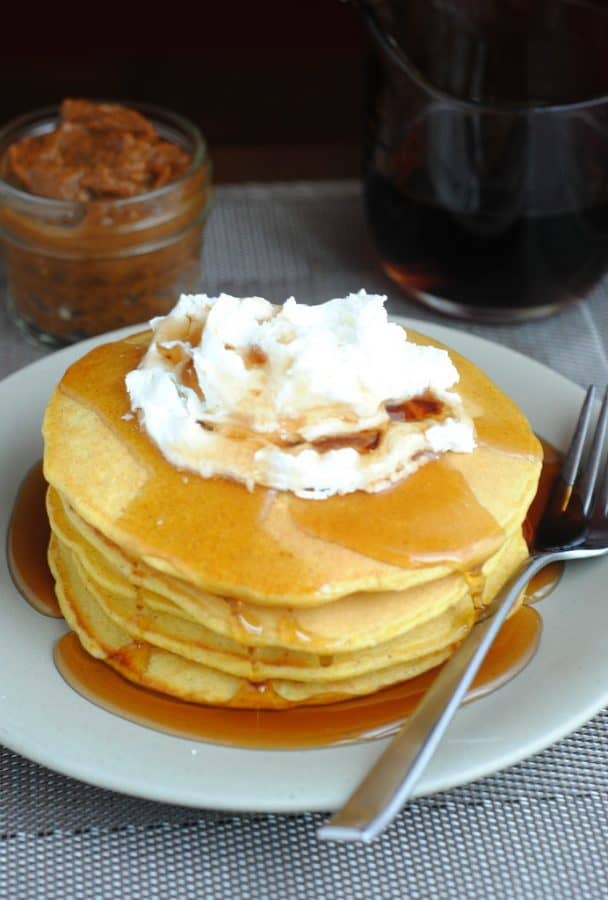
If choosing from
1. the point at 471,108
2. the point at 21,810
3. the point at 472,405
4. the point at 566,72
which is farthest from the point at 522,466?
the point at 566,72

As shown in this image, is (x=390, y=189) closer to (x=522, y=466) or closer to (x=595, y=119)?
(x=595, y=119)

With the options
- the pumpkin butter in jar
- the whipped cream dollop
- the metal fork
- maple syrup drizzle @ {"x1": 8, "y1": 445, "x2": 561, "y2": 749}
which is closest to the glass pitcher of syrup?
the pumpkin butter in jar

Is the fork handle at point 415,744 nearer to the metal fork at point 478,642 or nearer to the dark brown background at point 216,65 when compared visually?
the metal fork at point 478,642

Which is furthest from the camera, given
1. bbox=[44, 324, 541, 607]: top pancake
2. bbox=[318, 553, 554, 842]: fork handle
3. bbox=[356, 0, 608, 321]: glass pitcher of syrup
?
bbox=[356, 0, 608, 321]: glass pitcher of syrup

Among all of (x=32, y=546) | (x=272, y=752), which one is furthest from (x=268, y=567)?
(x=32, y=546)

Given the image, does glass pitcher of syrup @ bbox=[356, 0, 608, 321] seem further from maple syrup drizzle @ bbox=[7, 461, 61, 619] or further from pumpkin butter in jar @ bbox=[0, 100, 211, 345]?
maple syrup drizzle @ bbox=[7, 461, 61, 619]

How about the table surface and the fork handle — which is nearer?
the fork handle
